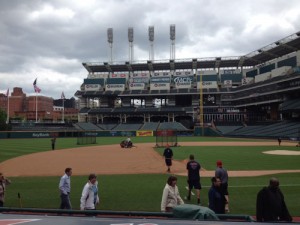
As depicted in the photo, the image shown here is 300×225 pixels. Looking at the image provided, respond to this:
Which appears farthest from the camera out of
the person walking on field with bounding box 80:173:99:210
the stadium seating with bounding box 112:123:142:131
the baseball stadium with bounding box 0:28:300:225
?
the stadium seating with bounding box 112:123:142:131

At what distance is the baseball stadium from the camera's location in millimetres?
12320

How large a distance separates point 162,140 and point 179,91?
58.9 m

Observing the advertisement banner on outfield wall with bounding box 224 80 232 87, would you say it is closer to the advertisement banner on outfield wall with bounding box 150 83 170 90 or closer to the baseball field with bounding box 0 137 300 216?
the advertisement banner on outfield wall with bounding box 150 83 170 90

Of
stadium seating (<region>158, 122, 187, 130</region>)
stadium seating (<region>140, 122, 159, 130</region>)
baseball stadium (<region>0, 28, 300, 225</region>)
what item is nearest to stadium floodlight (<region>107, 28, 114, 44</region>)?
baseball stadium (<region>0, 28, 300, 225</region>)

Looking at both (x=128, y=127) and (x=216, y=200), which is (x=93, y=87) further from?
(x=216, y=200)

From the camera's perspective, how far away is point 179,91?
107562 millimetres

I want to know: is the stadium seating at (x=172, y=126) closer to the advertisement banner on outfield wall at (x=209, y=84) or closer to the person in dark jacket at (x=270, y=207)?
the advertisement banner on outfield wall at (x=209, y=84)

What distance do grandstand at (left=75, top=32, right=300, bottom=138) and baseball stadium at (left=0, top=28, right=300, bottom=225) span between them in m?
0.35

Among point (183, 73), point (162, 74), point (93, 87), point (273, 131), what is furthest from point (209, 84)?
point (273, 131)

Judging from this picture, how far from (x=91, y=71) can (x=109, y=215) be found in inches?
4654

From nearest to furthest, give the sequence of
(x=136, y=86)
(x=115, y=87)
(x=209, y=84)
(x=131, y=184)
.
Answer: (x=131, y=184) → (x=209, y=84) → (x=136, y=86) → (x=115, y=87)

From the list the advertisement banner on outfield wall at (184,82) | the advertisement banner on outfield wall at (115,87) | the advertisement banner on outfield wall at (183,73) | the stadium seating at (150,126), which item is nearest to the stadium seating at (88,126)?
the stadium seating at (150,126)

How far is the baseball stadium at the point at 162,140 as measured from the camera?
12320 mm

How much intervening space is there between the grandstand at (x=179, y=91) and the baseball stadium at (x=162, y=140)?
353mm
